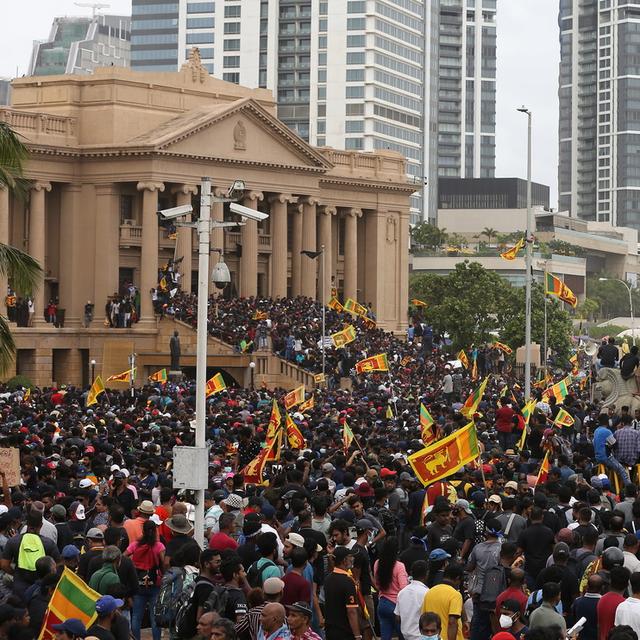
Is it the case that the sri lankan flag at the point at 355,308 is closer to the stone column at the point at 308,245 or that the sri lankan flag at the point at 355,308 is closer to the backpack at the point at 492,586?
the stone column at the point at 308,245

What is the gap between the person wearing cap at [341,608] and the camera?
17.4 m

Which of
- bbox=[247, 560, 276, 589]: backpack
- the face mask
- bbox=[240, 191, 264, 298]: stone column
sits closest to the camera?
the face mask

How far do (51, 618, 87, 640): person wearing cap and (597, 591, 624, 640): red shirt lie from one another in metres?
4.88

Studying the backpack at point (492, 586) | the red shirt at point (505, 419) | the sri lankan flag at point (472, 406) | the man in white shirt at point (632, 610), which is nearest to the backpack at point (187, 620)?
the backpack at point (492, 586)

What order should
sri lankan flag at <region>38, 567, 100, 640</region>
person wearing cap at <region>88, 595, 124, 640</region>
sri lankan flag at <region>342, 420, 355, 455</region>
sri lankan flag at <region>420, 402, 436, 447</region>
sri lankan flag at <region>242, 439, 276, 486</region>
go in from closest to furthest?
person wearing cap at <region>88, 595, 124, 640</region>, sri lankan flag at <region>38, 567, 100, 640</region>, sri lankan flag at <region>242, 439, 276, 486</region>, sri lankan flag at <region>342, 420, 355, 455</region>, sri lankan flag at <region>420, 402, 436, 447</region>

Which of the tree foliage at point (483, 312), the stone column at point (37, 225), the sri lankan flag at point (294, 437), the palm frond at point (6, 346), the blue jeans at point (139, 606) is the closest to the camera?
the blue jeans at point (139, 606)

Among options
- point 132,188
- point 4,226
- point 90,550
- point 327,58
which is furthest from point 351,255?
point 327,58

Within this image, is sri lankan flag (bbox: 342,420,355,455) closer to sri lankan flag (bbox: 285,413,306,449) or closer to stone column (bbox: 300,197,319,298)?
sri lankan flag (bbox: 285,413,306,449)

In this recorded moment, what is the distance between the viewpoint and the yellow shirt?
16797mm

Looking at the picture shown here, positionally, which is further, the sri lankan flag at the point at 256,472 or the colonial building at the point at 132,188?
the colonial building at the point at 132,188

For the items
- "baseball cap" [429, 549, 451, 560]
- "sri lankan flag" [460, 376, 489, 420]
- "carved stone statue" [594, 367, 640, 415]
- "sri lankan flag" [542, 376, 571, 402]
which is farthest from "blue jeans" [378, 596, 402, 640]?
"sri lankan flag" [542, 376, 571, 402]

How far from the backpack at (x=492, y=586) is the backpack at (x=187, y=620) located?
129 inches

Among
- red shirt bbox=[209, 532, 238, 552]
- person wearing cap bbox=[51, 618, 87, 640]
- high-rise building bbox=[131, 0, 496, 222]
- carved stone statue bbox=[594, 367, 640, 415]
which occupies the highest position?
high-rise building bbox=[131, 0, 496, 222]

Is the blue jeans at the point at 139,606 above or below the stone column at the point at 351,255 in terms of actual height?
below
